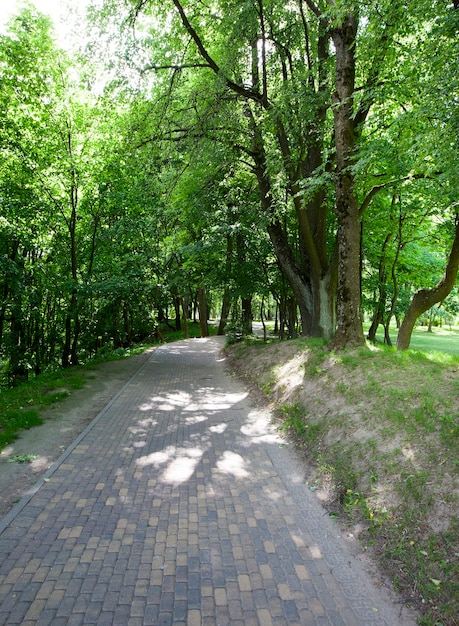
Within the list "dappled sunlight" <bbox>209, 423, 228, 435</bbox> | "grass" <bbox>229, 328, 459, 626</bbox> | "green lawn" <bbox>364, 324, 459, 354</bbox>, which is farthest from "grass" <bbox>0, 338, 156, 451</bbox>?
"green lawn" <bbox>364, 324, 459, 354</bbox>

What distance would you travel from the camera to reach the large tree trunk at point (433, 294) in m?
8.88

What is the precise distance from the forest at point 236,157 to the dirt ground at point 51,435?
383 cm

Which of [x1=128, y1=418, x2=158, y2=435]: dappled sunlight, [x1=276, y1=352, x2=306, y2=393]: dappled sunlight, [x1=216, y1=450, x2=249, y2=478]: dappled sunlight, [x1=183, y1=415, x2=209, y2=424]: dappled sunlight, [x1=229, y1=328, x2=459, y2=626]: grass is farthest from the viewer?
[x1=276, y1=352, x2=306, y2=393]: dappled sunlight

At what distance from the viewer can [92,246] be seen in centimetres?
1496

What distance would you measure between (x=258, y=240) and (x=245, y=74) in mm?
5611

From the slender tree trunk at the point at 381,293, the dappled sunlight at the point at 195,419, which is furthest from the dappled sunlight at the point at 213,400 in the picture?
the slender tree trunk at the point at 381,293

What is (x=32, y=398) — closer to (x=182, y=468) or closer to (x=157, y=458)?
(x=157, y=458)

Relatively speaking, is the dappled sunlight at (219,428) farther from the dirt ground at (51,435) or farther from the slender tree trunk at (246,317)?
the slender tree trunk at (246,317)

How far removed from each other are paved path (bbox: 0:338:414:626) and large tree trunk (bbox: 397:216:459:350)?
5451 millimetres

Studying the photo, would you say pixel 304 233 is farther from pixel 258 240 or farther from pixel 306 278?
pixel 258 240

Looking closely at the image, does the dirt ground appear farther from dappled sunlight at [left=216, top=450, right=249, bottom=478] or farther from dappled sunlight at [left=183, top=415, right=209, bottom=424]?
dappled sunlight at [left=216, top=450, right=249, bottom=478]

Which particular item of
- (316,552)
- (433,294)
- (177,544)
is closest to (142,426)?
(177,544)

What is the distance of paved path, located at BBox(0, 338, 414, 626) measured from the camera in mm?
3203

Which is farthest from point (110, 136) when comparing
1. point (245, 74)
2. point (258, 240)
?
point (258, 240)
